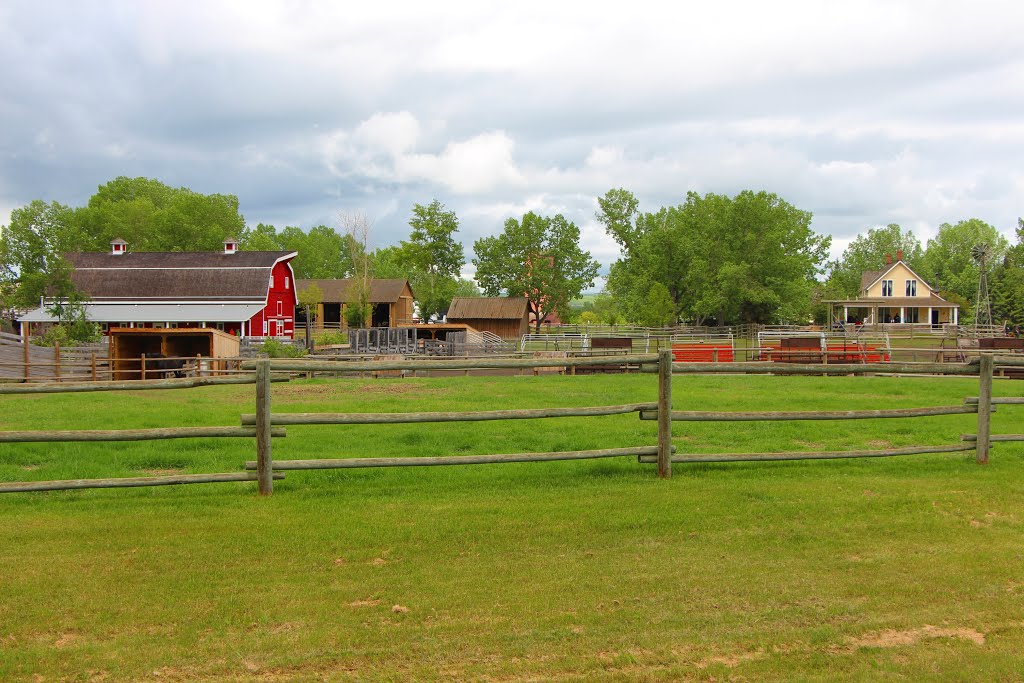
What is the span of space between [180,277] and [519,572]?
52409 mm

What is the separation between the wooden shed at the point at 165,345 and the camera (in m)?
27.6

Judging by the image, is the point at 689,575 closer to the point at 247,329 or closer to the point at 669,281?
the point at 247,329

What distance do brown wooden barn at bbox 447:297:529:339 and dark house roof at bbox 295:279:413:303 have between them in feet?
31.5

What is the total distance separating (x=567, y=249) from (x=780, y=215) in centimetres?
1705

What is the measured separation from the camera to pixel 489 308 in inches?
2475

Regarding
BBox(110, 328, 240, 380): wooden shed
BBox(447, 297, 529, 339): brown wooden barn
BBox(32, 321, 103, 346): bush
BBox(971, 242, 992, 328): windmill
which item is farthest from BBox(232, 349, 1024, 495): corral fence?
BBox(971, 242, 992, 328): windmill

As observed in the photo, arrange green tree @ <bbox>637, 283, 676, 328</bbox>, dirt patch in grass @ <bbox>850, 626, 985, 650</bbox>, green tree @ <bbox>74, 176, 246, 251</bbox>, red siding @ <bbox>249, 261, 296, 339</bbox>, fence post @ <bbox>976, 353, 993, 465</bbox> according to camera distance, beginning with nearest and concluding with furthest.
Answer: dirt patch in grass @ <bbox>850, 626, 985, 650</bbox> < fence post @ <bbox>976, 353, 993, 465</bbox> < red siding @ <bbox>249, 261, 296, 339</bbox> < green tree @ <bbox>637, 283, 676, 328</bbox> < green tree @ <bbox>74, 176, 246, 251</bbox>

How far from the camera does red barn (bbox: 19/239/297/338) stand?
49.3 m

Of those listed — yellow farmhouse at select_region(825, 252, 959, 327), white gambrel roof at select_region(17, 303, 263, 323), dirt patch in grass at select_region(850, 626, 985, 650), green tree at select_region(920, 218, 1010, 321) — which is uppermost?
green tree at select_region(920, 218, 1010, 321)

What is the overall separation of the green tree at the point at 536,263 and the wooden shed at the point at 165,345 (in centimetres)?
3894

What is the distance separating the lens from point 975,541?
Result: 656 cm

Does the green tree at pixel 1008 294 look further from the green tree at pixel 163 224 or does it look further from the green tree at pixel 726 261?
the green tree at pixel 163 224

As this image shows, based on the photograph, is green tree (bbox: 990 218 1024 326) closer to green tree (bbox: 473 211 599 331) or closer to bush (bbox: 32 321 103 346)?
green tree (bbox: 473 211 599 331)

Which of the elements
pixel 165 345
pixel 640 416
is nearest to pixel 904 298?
A: pixel 165 345
